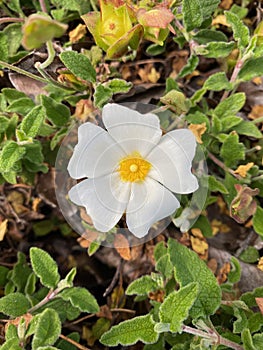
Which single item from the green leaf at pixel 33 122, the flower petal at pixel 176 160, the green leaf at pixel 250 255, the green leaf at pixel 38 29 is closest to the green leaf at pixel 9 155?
the green leaf at pixel 33 122

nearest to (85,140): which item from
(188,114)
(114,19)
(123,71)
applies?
(114,19)

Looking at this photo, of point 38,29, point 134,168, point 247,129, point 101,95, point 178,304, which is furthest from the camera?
point 247,129

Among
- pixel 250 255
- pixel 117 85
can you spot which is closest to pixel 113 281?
pixel 250 255

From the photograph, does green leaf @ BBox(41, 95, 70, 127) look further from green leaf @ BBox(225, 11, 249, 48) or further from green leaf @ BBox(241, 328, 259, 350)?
green leaf @ BBox(241, 328, 259, 350)

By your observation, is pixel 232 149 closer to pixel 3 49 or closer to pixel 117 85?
pixel 117 85

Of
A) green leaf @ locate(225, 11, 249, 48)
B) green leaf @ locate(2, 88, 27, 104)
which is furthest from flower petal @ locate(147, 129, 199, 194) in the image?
green leaf @ locate(2, 88, 27, 104)

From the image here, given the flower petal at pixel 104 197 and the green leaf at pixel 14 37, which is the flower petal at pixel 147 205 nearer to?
the flower petal at pixel 104 197

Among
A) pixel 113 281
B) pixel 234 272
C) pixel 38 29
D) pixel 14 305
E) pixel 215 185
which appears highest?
pixel 38 29
